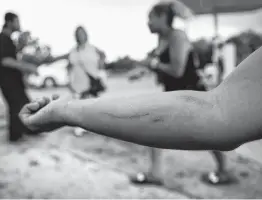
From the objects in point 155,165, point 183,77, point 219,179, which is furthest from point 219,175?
point 183,77

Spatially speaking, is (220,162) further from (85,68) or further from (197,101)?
(85,68)

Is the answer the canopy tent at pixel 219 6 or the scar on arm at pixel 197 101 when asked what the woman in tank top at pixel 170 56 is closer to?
the scar on arm at pixel 197 101

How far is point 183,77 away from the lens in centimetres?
262

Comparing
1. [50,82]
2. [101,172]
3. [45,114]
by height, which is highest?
[45,114]

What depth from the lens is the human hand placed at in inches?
32.5

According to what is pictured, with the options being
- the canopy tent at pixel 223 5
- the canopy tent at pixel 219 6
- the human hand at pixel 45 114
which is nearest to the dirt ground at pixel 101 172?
the human hand at pixel 45 114

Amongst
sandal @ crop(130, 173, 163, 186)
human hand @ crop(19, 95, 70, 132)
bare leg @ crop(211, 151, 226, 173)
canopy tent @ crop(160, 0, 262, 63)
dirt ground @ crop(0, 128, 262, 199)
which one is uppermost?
canopy tent @ crop(160, 0, 262, 63)

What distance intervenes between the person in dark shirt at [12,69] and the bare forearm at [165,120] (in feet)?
10.9

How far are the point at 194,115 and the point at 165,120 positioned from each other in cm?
6

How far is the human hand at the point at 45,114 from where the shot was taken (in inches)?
32.5

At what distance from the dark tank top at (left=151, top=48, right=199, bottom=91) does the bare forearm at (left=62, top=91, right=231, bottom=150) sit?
195 centimetres

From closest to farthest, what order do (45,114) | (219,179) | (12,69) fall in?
(45,114) < (219,179) < (12,69)

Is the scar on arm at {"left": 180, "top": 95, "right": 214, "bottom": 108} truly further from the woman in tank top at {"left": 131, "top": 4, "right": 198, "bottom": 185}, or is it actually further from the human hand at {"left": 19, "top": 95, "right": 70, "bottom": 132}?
the woman in tank top at {"left": 131, "top": 4, "right": 198, "bottom": 185}

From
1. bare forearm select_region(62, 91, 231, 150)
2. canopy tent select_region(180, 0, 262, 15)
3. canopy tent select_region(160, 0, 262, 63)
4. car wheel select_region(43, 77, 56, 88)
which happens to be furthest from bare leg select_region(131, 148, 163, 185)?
car wheel select_region(43, 77, 56, 88)
